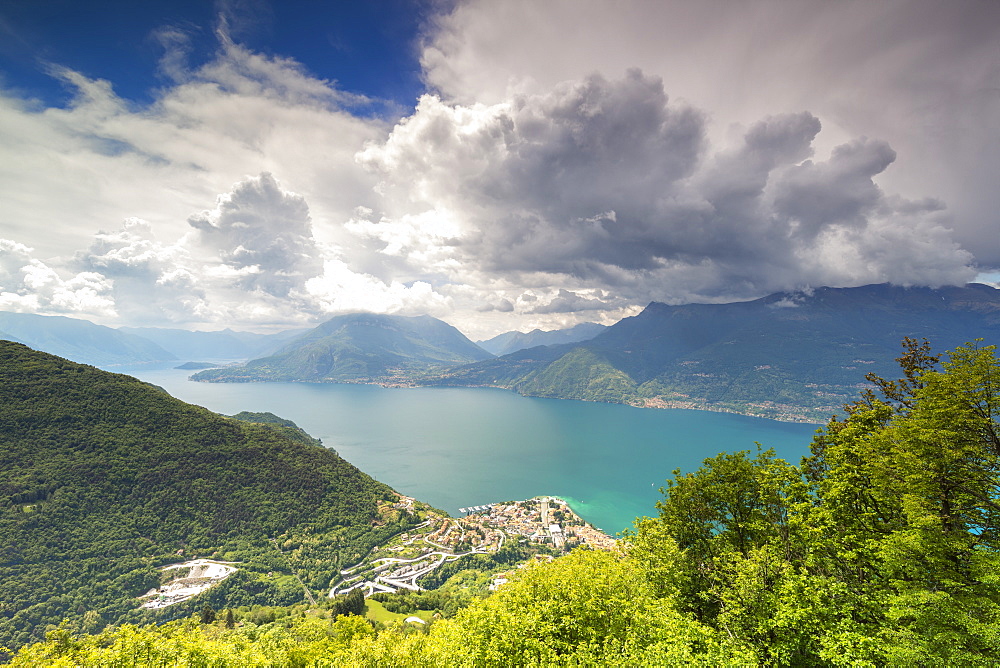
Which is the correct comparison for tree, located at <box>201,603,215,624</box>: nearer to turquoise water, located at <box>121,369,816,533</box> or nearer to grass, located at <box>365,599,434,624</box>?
grass, located at <box>365,599,434,624</box>

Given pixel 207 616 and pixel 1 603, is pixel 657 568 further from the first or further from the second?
pixel 1 603

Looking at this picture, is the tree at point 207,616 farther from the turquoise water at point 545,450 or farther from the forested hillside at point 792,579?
the turquoise water at point 545,450

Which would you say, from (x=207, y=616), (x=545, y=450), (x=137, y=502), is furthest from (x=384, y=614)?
(x=545, y=450)

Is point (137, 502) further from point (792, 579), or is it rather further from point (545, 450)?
point (545, 450)

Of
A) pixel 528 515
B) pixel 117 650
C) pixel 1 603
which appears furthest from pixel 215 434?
pixel 117 650

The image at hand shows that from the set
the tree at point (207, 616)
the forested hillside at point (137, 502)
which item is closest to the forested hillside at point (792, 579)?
the tree at point (207, 616)

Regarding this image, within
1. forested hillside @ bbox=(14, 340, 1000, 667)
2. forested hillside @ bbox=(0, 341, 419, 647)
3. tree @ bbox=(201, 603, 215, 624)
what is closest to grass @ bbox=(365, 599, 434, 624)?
tree @ bbox=(201, 603, 215, 624)

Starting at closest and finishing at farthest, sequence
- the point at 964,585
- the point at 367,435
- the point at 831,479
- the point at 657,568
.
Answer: the point at 964,585 < the point at 831,479 < the point at 657,568 < the point at 367,435
